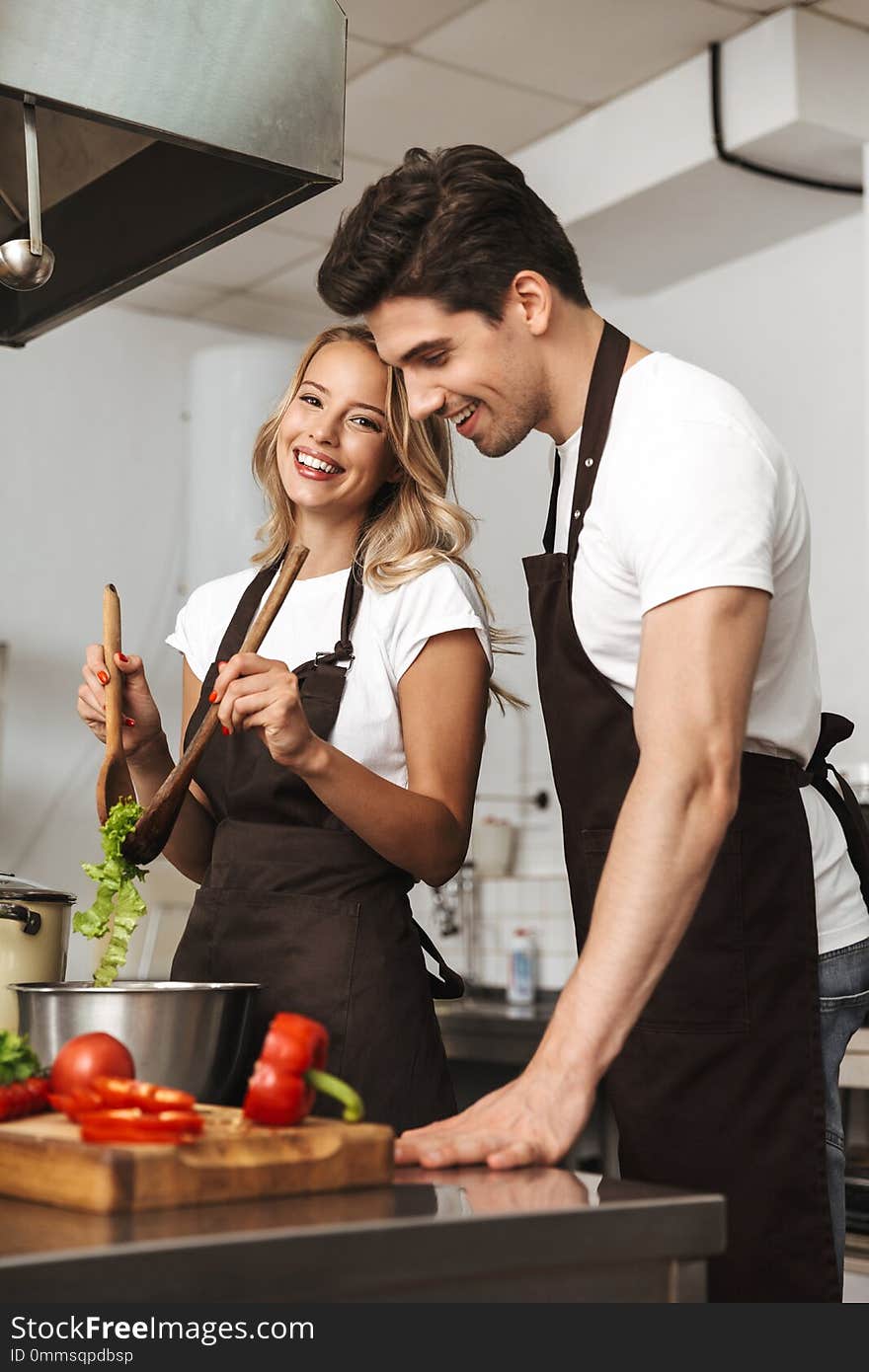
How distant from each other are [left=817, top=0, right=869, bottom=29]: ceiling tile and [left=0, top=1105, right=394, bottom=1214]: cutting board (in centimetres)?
303

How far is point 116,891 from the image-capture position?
1572mm

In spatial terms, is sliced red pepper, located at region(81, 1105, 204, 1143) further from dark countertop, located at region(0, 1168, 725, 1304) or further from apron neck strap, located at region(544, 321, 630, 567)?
apron neck strap, located at region(544, 321, 630, 567)

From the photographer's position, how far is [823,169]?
3670 mm

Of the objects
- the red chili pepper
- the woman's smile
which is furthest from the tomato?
the woman's smile

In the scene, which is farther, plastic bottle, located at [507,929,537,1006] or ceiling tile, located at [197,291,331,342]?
ceiling tile, located at [197,291,331,342]

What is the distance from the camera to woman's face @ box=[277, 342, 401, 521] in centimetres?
192

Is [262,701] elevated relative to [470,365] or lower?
lower

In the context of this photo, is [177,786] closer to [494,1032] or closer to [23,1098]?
[23,1098]

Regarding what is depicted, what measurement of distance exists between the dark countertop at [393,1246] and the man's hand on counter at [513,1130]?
0.17 feet

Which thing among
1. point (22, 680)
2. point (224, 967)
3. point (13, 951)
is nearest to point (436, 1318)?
point (13, 951)

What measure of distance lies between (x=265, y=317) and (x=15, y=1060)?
439 centimetres

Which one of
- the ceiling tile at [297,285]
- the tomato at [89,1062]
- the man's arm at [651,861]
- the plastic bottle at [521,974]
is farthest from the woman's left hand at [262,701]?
the ceiling tile at [297,285]

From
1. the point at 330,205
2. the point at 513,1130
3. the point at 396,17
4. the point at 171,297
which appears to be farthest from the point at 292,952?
the point at 171,297

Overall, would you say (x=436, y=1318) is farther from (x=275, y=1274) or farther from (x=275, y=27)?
(x=275, y=27)
